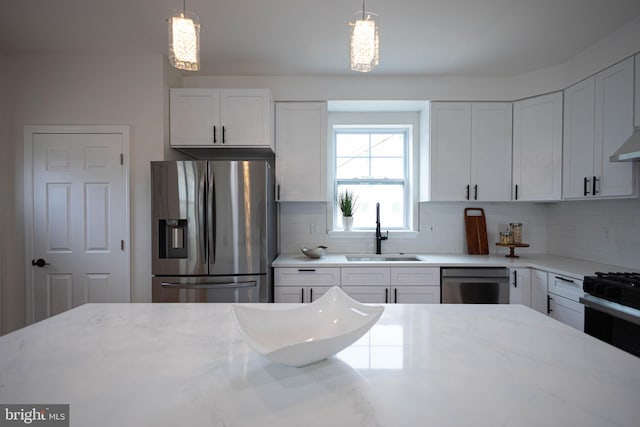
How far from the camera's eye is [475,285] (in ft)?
9.24

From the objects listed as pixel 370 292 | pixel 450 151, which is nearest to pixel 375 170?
pixel 450 151

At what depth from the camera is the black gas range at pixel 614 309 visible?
72.5 inches

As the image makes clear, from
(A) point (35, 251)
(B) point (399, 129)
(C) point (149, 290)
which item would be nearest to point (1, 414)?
(C) point (149, 290)

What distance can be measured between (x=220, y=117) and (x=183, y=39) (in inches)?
71.9

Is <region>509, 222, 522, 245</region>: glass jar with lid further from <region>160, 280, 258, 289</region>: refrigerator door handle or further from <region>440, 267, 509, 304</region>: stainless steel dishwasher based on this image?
<region>160, 280, 258, 289</region>: refrigerator door handle

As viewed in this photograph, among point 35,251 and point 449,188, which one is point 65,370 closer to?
point 35,251

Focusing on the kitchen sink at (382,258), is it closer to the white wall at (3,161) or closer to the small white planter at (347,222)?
the small white planter at (347,222)

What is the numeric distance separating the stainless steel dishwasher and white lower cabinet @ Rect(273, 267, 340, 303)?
0.99 meters

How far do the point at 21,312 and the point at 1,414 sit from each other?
2.96 m

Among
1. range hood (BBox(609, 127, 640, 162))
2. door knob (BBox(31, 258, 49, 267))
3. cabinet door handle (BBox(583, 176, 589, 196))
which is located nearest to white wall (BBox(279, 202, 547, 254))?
cabinet door handle (BBox(583, 176, 589, 196))

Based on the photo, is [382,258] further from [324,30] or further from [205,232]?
[324,30]

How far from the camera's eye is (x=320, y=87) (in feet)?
10.5

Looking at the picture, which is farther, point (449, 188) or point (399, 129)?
point (399, 129)

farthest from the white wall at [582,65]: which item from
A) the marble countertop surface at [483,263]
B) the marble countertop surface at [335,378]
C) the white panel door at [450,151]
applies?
the marble countertop surface at [335,378]
